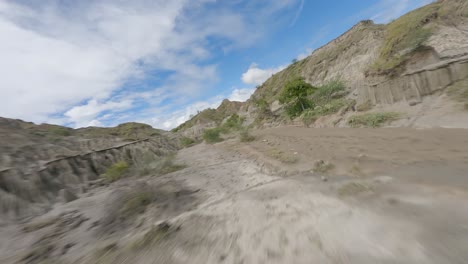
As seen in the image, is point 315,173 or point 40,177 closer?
point 315,173

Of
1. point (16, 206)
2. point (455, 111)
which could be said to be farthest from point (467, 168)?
point (16, 206)

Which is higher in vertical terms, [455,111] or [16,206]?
[16,206]

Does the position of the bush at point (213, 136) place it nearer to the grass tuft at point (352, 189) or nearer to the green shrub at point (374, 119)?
the green shrub at point (374, 119)

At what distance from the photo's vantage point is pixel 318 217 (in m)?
3.65

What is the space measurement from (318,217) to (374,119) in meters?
10.5

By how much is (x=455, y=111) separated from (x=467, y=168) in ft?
20.0

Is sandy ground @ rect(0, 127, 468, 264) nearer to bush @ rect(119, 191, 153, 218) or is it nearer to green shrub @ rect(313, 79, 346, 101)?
bush @ rect(119, 191, 153, 218)

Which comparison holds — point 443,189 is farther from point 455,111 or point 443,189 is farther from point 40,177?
point 40,177

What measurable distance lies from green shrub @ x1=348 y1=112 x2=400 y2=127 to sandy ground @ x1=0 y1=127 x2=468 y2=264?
139 inches

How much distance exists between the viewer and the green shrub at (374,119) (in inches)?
424

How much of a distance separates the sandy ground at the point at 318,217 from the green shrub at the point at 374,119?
3.53 metres

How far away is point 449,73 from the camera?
1001cm

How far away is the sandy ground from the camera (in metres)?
2.72

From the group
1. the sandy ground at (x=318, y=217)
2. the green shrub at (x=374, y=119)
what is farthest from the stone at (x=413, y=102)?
the sandy ground at (x=318, y=217)
